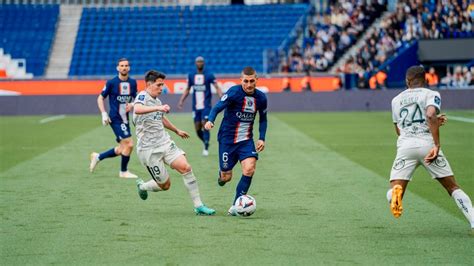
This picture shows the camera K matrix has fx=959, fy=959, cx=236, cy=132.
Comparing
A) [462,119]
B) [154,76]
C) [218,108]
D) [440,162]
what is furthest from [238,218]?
[462,119]

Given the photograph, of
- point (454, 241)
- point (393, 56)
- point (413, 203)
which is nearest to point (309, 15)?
point (393, 56)

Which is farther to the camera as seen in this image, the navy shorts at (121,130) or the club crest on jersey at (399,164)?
the navy shorts at (121,130)

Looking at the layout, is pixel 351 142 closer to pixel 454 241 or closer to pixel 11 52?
pixel 454 241

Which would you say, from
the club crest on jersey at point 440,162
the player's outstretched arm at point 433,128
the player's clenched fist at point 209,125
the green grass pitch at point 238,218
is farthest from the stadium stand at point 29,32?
the player's outstretched arm at point 433,128

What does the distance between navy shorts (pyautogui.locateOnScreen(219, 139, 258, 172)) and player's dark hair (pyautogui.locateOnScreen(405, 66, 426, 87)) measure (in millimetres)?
2618

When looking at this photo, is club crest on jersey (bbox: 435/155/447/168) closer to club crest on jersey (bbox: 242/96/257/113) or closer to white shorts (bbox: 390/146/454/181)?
white shorts (bbox: 390/146/454/181)

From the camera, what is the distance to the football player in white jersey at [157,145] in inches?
486

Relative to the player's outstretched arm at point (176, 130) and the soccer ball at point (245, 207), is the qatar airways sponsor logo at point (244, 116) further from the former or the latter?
the soccer ball at point (245, 207)

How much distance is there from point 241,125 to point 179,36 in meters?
41.1

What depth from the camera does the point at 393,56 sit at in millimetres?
45844

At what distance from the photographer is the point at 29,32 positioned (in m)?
54.1

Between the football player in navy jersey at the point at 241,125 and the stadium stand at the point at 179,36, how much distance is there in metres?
37.4

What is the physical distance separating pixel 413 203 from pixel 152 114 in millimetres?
3818

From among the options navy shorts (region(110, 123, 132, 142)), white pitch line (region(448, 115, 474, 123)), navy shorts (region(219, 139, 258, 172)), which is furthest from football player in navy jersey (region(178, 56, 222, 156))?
white pitch line (region(448, 115, 474, 123))
